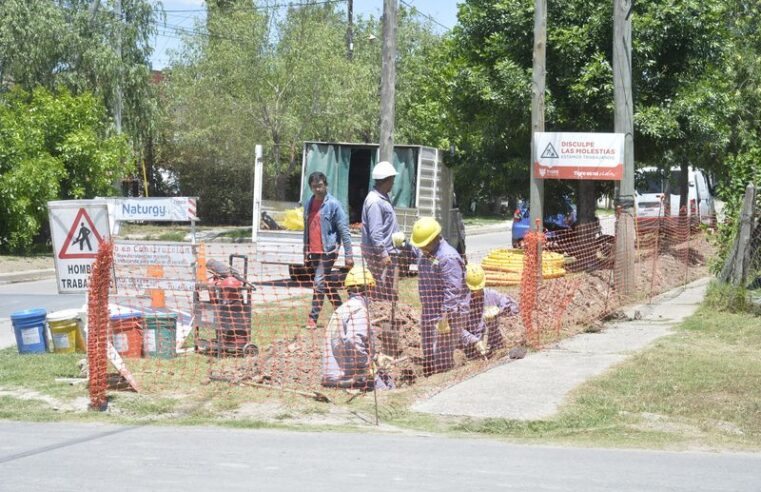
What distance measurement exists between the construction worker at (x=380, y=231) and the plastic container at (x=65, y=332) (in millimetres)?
3257

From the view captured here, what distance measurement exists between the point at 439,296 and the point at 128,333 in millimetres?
3152

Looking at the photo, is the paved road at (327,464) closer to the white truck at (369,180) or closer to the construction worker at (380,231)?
the construction worker at (380,231)

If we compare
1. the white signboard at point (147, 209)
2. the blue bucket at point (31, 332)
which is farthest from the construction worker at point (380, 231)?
the white signboard at point (147, 209)

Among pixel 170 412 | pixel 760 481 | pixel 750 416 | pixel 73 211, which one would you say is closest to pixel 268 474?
pixel 170 412

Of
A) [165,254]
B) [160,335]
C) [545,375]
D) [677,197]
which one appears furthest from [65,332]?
[677,197]

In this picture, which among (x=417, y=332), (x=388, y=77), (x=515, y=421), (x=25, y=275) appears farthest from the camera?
(x=25, y=275)

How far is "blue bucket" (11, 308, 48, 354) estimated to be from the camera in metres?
10.4

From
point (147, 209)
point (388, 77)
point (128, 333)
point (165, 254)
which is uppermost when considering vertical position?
point (388, 77)

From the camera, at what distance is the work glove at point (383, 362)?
30.9 feet

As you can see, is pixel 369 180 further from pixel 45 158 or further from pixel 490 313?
pixel 490 313

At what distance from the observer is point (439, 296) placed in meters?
9.95

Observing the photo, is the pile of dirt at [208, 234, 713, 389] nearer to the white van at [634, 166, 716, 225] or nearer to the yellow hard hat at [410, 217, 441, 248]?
the yellow hard hat at [410, 217, 441, 248]

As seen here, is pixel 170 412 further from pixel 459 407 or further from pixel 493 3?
pixel 493 3

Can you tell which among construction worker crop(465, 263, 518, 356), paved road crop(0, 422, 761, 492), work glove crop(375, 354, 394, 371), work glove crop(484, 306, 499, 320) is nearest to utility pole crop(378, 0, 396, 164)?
construction worker crop(465, 263, 518, 356)
